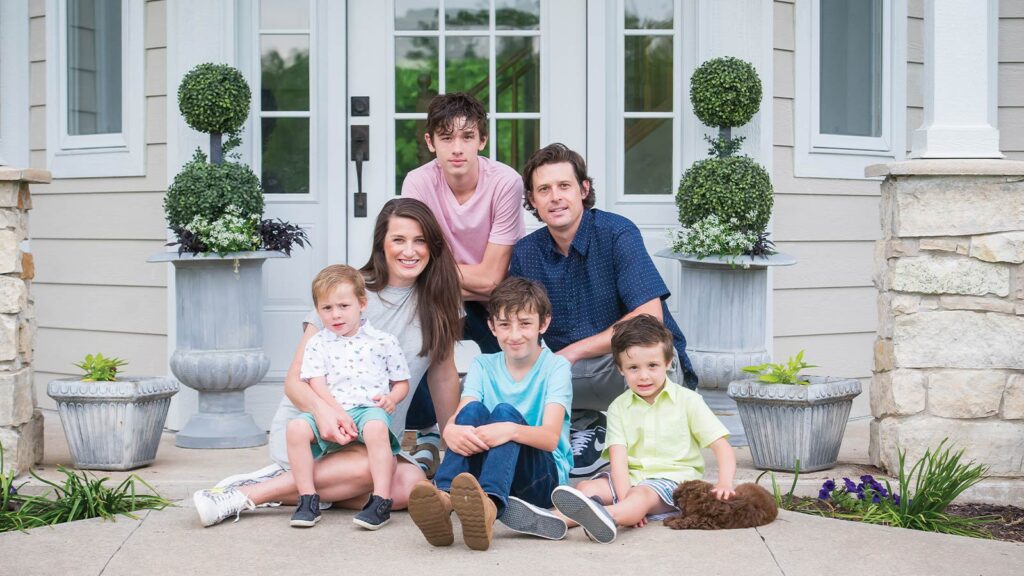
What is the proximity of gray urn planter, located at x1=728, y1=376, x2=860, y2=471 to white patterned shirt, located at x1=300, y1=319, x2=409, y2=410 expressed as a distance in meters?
1.21

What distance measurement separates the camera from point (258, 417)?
487cm

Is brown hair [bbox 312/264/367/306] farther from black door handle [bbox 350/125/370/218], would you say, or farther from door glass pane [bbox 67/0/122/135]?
door glass pane [bbox 67/0/122/135]

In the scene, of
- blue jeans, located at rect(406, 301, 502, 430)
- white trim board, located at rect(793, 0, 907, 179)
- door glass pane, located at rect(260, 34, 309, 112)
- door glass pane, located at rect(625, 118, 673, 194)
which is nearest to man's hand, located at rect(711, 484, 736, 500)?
blue jeans, located at rect(406, 301, 502, 430)

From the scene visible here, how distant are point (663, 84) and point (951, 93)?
1.42 meters

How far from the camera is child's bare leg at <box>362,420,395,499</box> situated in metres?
3.10

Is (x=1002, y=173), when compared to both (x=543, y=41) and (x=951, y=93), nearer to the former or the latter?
(x=951, y=93)

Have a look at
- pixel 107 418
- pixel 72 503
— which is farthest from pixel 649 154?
pixel 72 503

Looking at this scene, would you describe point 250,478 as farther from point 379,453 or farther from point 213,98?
point 213,98

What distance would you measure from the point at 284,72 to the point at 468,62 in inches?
31.6

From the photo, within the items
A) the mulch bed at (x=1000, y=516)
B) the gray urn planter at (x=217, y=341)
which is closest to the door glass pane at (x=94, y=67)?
the gray urn planter at (x=217, y=341)

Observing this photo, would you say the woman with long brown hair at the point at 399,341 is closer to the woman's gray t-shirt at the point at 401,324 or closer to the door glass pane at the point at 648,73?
the woman's gray t-shirt at the point at 401,324

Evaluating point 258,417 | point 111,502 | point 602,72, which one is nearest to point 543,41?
point 602,72

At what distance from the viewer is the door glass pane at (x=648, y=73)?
487cm

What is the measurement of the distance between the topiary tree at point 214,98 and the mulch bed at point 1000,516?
300 cm
